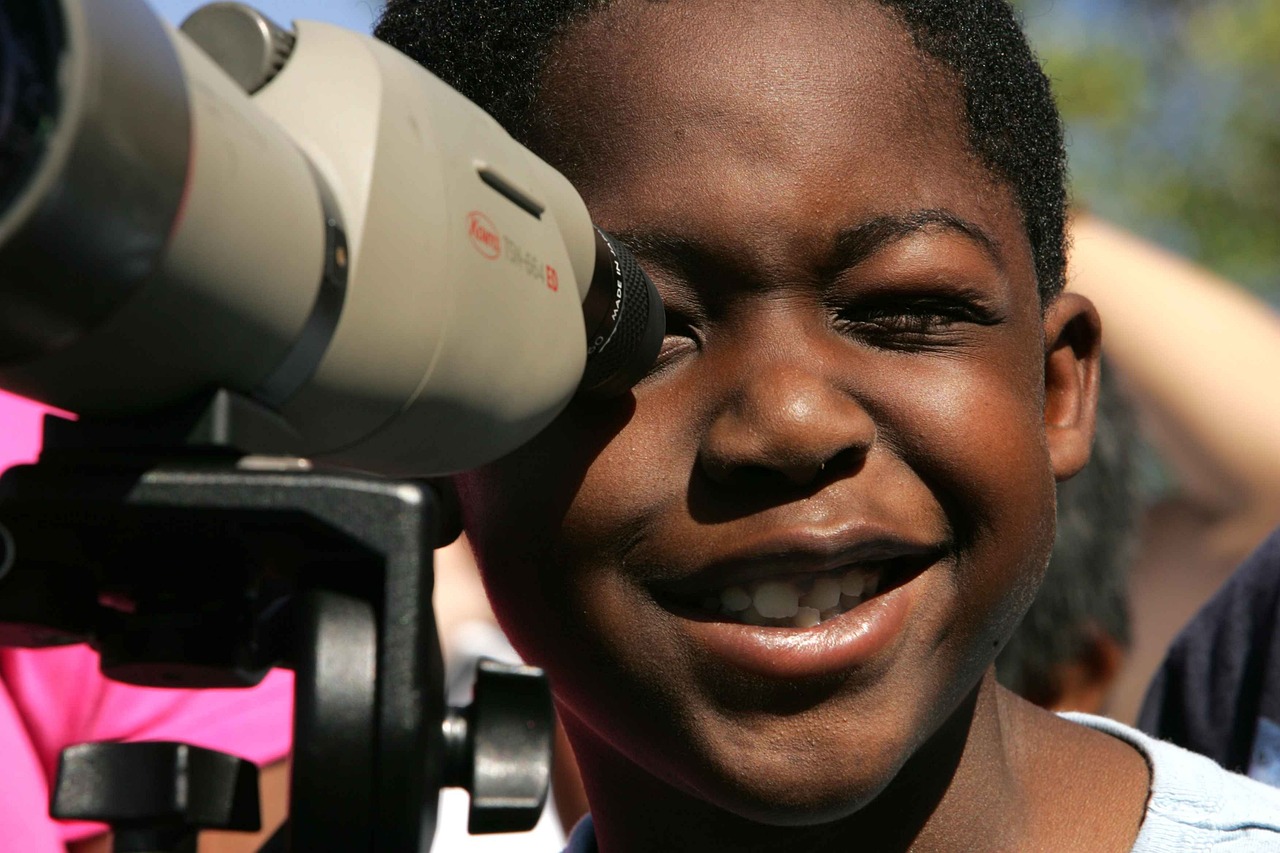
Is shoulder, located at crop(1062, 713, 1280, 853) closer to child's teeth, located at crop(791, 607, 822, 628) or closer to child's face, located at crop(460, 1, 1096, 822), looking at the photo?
child's face, located at crop(460, 1, 1096, 822)

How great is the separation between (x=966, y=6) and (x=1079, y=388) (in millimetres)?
489

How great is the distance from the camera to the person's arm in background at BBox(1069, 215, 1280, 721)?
2.78 m

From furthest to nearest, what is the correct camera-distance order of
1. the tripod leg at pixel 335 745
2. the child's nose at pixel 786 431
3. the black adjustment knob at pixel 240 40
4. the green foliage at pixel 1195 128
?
the green foliage at pixel 1195 128
the child's nose at pixel 786 431
the black adjustment knob at pixel 240 40
the tripod leg at pixel 335 745

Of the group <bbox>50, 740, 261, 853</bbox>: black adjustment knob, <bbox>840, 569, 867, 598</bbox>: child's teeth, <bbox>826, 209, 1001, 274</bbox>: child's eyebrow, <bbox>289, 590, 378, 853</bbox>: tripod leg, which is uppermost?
<bbox>826, 209, 1001, 274</bbox>: child's eyebrow

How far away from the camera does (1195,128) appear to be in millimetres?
16406

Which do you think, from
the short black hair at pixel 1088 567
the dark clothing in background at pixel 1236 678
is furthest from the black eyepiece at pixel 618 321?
the short black hair at pixel 1088 567

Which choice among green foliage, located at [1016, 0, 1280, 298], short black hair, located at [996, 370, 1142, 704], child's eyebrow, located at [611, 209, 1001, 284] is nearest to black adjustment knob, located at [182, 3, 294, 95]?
child's eyebrow, located at [611, 209, 1001, 284]

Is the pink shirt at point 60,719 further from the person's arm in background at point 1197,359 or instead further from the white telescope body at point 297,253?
the person's arm in background at point 1197,359

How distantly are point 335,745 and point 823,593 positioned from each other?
0.71m

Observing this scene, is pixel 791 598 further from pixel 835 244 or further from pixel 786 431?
pixel 835 244

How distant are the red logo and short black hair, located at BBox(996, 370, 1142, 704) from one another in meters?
2.10

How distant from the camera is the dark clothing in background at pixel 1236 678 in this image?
2240 millimetres

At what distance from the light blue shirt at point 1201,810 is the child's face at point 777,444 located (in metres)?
0.33

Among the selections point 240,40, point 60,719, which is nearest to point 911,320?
point 240,40
